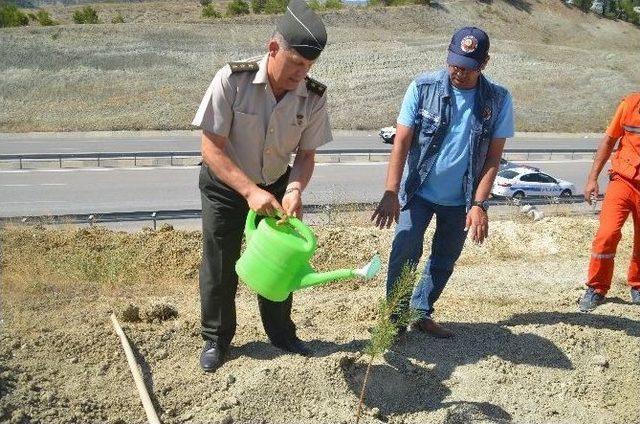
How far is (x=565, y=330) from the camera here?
498 cm

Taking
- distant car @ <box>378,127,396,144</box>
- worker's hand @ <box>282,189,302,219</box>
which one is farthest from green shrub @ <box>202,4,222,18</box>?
worker's hand @ <box>282,189,302,219</box>

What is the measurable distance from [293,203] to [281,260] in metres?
0.36

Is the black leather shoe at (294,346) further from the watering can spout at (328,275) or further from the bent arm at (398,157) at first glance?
the bent arm at (398,157)

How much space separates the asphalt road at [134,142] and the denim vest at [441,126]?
2069 centimetres

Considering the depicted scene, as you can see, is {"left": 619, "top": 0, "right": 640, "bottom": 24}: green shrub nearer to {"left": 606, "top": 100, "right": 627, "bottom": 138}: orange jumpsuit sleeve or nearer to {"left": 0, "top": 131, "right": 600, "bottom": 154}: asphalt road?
{"left": 0, "top": 131, "right": 600, "bottom": 154}: asphalt road

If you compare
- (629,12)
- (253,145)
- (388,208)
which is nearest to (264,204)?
(253,145)

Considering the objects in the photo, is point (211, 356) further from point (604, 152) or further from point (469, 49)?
point (604, 152)

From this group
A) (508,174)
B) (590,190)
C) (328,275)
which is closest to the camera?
(328,275)

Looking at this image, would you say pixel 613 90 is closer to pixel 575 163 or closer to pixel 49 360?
pixel 575 163

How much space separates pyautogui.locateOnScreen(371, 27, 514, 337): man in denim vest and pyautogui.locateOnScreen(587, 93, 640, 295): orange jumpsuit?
4.96ft

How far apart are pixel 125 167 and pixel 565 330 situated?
57.9ft

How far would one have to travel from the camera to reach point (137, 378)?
3.85 meters

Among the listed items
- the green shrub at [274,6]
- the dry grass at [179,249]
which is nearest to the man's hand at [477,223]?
the dry grass at [179,249]

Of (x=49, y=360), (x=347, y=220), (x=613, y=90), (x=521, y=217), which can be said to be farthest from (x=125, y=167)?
(x=613, y=90)
